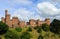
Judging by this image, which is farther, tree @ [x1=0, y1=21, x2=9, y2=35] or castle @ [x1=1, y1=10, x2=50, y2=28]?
castle @ [x1=1, y1=10, x2=50, y2=28]

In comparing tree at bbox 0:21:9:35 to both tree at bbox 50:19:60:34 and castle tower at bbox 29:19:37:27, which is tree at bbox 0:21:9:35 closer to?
castle tower at bbox 29:19:37:27

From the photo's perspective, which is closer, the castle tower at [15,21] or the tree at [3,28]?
the tree at [3,28]

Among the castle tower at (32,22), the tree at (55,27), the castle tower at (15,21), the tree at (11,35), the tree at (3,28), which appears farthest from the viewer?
the castle tower at (32,22)

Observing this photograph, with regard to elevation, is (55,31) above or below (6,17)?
below

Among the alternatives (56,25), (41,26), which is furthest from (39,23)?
(56,25)

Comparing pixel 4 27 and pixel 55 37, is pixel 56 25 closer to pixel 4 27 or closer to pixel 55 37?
pixel 55 37

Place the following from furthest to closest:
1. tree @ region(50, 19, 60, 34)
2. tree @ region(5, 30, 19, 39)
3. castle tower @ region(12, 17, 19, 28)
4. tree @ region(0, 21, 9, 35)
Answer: castle tower @ region(12, 17, 19, 28), tree @ region(50, 19, 60, 34), tree @ region(0, 21, 9, 35), tree @ region(5, 30, 19, 39)

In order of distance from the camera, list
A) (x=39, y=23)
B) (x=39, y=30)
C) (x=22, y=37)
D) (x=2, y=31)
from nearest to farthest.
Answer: (x=22, y=37)
(x=2, y=31)
(x=39, y=30)
(x=39, y=23)

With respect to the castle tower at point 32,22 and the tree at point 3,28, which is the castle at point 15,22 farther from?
the tree at point 3,28

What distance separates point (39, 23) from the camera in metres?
82.4

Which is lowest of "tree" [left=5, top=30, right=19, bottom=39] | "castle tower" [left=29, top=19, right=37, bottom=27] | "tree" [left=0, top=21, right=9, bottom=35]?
"tree" [left=5, top=30, right=19, bottom=39]

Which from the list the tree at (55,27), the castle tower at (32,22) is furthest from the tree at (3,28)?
the tree at (55,27)

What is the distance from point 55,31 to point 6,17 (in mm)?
20619

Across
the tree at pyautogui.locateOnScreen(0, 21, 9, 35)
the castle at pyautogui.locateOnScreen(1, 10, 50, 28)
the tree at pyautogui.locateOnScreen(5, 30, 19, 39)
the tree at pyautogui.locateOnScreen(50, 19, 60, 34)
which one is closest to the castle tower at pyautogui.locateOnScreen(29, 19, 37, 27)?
the castle at pyautogui.locateOnScreen(1, 10, 50, 28)
